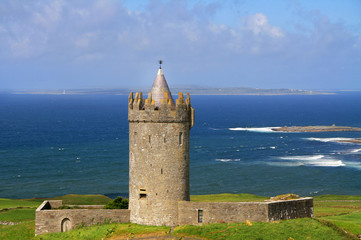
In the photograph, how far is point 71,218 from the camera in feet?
91.3

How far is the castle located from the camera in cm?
2727

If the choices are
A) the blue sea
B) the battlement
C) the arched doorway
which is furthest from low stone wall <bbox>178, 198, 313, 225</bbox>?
the blue sea

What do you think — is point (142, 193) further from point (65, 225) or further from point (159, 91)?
point (159, 91)

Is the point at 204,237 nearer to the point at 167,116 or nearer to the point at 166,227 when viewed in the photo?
the point at 166,227

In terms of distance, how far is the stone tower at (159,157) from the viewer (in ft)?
89.6

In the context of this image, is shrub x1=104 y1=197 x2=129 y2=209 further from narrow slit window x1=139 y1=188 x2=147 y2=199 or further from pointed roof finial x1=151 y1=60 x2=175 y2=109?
pointed roof finial x1=151 y1=60 x2=175 y2=109

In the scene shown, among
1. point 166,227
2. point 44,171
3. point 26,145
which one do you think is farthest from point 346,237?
point 26,145

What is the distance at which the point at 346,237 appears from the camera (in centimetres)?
2639

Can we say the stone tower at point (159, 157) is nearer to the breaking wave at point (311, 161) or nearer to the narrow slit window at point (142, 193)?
the narrow slit window at point (142, 193)

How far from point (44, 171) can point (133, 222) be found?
66397 mm

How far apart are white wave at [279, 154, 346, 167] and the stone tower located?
72.5m

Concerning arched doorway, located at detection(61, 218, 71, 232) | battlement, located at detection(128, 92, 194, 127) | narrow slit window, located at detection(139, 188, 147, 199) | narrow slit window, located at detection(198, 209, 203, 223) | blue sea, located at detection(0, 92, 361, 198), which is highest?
battlement, located at detection(128, 92, 194, 127)

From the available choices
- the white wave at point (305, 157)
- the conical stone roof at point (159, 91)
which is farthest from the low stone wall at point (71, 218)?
the white wave at point (305, 157)

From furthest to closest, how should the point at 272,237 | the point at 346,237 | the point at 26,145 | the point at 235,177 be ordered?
1. the point at 26,145
2. the point at 235,177
3. the point at 346,237
4. the point at 272,237
